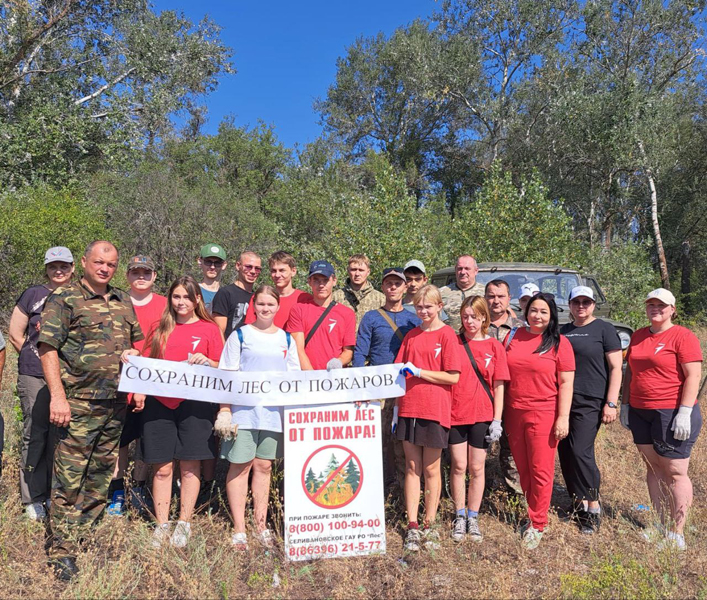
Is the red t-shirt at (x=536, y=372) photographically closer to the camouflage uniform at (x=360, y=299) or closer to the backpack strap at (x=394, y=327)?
the backpack strap at (x=394, y=327)

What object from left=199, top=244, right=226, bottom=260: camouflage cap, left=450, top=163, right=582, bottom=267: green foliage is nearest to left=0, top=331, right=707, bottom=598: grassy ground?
left=199, top=244, right=226, bottom=260: camouflage cap

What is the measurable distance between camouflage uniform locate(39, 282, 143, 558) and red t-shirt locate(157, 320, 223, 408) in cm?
34

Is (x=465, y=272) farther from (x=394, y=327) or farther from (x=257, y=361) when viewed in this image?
(x=257, y=361)

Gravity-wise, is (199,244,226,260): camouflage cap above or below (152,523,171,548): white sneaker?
above

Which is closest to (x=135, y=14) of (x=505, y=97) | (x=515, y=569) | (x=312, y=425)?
(x=505, y=97)

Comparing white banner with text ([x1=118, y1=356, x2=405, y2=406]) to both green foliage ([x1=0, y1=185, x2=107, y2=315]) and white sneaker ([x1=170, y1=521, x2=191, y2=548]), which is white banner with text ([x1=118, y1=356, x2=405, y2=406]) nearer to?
white sneaker ([x1=170, y1=521, x2=191, y2=548])

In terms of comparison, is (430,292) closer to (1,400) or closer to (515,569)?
(515,569)

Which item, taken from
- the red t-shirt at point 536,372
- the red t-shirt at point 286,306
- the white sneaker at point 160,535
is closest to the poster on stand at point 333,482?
the white sneaker at point 160,535

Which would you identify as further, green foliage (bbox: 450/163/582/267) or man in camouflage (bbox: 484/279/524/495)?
green foliage (bbox: 450/163/582/267)

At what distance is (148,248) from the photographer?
14.8m

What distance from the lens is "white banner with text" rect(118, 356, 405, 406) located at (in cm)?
370

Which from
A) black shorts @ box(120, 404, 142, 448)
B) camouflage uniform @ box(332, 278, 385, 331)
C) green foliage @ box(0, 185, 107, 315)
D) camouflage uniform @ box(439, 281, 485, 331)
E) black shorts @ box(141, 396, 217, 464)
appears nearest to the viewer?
black shorts @ box(141, 396, 217, 464)

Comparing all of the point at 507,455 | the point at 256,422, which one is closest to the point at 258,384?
the point at 256,422

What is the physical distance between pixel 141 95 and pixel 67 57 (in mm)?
2667
